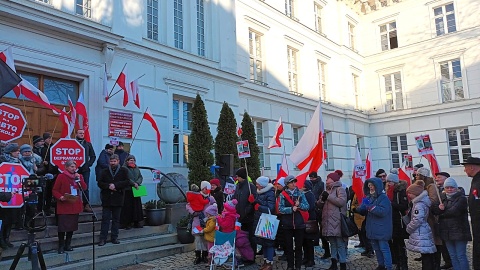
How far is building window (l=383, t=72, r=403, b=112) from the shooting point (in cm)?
2375

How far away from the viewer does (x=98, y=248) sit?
24.0 feet

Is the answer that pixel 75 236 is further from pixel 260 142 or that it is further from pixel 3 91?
pixel 260 142

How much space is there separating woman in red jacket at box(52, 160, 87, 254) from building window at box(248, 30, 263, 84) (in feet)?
34.5

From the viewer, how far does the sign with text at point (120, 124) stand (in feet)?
34.2

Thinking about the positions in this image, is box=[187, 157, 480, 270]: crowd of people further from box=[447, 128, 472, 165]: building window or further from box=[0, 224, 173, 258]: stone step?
box=[447, 128, 472, 165]: building window

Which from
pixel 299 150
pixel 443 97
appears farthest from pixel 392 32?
pixel 299 150

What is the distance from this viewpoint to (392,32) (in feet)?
79.9

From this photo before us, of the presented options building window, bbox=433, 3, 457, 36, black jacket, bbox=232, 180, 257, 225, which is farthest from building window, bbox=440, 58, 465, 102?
black jacket, bbox=232, 180, 257, 225

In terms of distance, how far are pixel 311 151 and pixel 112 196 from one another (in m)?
4.12

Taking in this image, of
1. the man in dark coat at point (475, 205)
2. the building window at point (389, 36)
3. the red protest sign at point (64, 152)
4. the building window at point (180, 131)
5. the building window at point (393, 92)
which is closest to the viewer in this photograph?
the man in dark coat at point (475, 205)

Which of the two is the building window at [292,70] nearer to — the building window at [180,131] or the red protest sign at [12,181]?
the building window at [180,131]

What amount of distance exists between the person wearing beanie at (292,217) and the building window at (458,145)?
56.8 feet

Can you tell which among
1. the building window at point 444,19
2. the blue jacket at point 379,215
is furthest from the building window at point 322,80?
the blue jacket at point 379,215

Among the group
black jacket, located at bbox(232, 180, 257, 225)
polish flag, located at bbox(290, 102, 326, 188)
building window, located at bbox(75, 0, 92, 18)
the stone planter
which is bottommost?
the stone planter
